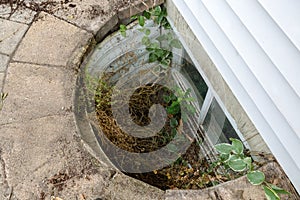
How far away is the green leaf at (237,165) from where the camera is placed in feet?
5.26

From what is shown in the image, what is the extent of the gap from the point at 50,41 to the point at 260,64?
134cm

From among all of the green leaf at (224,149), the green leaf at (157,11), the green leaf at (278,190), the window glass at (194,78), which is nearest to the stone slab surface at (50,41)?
the green leaf at (157,11)

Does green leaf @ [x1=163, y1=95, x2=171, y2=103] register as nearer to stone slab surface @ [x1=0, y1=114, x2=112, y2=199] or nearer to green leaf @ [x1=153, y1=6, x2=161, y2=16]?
green leaf @ [x1=153, y1=6, x2=161, y2=16]

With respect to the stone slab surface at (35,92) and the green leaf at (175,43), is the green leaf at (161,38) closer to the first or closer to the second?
the green leaf at (175,43)

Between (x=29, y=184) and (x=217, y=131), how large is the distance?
129cm

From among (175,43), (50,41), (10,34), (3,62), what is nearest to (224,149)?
(175,43)

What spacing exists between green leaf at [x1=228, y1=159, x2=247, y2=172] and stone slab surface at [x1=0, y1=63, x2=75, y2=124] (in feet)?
3.05

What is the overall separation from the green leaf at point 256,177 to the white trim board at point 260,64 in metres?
0.15

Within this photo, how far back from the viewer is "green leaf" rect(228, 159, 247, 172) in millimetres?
1604

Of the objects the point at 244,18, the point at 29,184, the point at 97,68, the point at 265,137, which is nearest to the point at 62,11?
the point at 97,68

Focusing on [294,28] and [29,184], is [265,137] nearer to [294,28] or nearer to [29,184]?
[294,28]

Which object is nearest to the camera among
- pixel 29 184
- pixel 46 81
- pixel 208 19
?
pixel 29 184

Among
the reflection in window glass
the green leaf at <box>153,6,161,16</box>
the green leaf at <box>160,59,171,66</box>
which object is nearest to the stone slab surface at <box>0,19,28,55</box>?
the green leaf at <box>153,6,161,16</box>

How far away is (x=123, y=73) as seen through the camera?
8.20 ft
